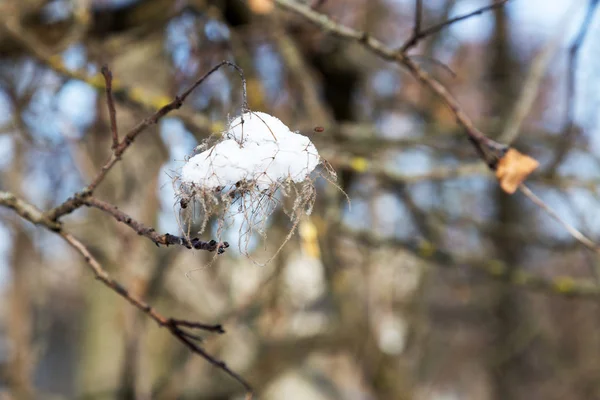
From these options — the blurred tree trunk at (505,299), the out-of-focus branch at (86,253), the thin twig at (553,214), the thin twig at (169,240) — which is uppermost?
the blurred tree trunk at (505,299)

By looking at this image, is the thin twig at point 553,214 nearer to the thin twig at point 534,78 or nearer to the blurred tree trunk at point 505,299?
the thin twig at point 534,78

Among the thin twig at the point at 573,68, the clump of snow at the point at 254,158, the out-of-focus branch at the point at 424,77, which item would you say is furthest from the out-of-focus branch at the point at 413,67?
the clump of snow at the point at 254,158

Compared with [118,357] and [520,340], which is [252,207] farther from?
[520,340]

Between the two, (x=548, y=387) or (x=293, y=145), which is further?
(x=548, y=387)

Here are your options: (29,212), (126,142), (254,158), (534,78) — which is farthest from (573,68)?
(29,212)

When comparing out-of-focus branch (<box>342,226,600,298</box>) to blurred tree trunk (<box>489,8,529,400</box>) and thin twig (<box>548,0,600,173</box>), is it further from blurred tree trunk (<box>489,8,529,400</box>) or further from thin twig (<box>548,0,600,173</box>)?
blurred tree trunk (<box>489,8,529,400</box>)

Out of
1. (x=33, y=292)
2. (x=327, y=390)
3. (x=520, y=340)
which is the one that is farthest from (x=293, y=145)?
(x=520, y=340)
